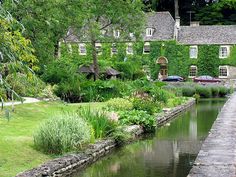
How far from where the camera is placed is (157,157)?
14828 mm

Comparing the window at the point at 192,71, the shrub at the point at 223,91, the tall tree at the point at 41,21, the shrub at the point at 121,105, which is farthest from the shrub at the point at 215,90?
the shrub at the point at 121,105

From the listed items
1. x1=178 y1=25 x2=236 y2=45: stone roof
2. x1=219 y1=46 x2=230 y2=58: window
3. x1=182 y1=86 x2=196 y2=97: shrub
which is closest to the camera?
x1=182 y1=86 x2=196 y2=97: shrub

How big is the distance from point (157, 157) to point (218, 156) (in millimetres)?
3939

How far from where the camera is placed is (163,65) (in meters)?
63.3

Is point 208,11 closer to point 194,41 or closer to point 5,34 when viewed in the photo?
point 194,41

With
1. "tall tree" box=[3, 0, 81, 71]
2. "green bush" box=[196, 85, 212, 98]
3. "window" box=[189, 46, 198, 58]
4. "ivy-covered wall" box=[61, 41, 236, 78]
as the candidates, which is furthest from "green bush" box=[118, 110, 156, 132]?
"window" box=[189, 46, 198, 58]

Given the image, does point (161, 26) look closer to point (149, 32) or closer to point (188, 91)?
point (149, 32)

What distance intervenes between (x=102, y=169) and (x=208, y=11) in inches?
2603

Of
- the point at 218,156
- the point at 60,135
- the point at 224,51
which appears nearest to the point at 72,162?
the point at 60,135

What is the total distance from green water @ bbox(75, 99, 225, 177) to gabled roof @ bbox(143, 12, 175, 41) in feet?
134

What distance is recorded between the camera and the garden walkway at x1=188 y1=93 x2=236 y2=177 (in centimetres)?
962

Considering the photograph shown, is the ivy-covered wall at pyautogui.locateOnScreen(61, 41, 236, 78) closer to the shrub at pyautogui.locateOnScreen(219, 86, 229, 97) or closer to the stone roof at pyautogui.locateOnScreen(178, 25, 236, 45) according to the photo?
the stone roof at pyautogui.locateOnScreen(178, 25, 236, 45)

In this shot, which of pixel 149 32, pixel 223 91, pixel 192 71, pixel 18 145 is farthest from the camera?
pixel 149 32

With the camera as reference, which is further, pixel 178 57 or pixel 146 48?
pixel 146 48
